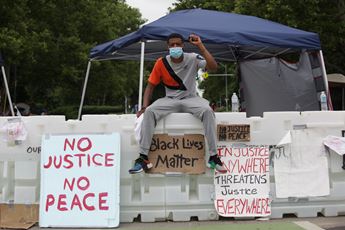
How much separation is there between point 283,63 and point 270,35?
384 centimetres

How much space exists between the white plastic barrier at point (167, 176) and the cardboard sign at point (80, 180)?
169mm

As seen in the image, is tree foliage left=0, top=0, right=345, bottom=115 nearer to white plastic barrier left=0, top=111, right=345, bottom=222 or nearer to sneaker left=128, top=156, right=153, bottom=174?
white plastic barrier left=0, top=111, right=345, bottom=222

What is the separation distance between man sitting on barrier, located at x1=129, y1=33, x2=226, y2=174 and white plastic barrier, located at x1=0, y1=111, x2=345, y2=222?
0.50 feet

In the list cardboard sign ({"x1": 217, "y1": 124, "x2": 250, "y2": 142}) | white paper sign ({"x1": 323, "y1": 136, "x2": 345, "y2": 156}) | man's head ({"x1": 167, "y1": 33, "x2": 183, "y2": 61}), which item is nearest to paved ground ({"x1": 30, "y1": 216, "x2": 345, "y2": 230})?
white paper sign ({"x1": 323, "y1": 136, "x2": 345, "y2": 156})

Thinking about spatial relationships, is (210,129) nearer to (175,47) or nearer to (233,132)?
(233,132)

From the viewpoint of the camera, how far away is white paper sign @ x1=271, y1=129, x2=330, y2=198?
6.34 metres

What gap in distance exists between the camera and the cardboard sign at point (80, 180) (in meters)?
5.95

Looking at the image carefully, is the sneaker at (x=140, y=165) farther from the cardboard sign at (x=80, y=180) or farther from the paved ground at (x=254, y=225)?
the paved ground at (x=254, y=225)

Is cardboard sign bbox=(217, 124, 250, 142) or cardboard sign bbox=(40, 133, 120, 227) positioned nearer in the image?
cardboard sign bbox=(40, 133, 120, 227)

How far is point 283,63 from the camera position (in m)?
12.4

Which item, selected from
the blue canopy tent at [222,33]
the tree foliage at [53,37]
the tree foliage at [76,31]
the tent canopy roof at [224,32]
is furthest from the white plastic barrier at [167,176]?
the tree foliage at [53,37]

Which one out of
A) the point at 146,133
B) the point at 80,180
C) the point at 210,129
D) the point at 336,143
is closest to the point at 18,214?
the point at 80,180

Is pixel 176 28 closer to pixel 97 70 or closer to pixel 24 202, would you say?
pixel 24 202

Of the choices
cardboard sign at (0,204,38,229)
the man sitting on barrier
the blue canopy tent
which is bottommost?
Result: cardboard sign at (0,204,38,229)
